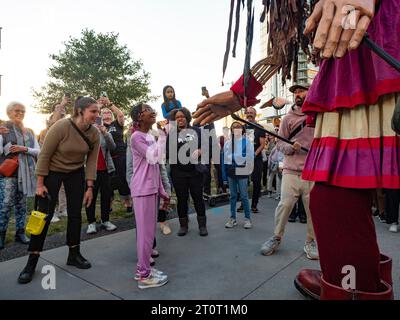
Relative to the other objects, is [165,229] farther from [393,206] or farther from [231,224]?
[393,206]

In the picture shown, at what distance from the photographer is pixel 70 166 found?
124 inches

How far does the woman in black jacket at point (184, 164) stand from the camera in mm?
4496

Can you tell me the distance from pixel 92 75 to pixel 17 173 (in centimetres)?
2123

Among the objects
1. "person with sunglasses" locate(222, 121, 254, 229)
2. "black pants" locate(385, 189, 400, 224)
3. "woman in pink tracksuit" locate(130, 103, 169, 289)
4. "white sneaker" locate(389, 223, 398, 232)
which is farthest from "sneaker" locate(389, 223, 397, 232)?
"woman in pink tracksuit" locate(130, 103, 169, 289)

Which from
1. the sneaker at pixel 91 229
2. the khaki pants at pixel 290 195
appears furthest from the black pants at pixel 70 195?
the khaki pants at pixel 290 195

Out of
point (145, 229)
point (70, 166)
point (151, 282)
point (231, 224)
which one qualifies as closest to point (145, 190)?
point (145, 229)

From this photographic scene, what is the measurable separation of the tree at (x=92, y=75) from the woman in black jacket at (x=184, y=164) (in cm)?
1966

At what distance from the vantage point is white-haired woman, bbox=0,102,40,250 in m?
3.85

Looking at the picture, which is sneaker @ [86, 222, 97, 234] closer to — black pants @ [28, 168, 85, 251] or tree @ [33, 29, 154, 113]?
A: black pants @ [28, 168, 85, 251]

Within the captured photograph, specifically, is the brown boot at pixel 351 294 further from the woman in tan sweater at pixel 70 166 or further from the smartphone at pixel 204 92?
the woman in tan sweater at pixel 70 166

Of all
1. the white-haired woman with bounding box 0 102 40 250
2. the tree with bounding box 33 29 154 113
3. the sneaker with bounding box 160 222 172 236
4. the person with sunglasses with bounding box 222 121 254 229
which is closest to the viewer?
the white-haired woman with bounding box 0 102 40 250
